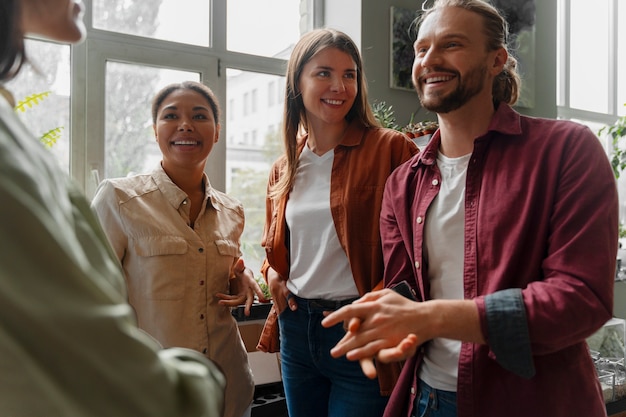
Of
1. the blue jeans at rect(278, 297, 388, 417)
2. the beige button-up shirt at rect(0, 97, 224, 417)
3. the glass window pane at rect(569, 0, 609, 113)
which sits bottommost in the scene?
the blue jeans at rect(278, 297, 388, 417)

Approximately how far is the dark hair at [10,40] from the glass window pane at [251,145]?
2629 millimetres

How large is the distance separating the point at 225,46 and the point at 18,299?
9.97ft

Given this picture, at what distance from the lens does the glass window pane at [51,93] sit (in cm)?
265

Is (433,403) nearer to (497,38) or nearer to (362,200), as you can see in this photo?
(362,200)

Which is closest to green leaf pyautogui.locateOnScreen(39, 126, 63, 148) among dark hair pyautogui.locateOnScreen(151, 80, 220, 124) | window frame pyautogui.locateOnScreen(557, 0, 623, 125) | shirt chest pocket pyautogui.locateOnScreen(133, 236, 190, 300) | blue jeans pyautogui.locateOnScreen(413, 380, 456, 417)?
dark hair pyautogui.locateOnScreen(151, 80, 220, 124)

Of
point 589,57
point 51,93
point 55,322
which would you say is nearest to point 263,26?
point 51,93

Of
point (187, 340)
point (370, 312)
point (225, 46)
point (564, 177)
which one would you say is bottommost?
point (187, 340)

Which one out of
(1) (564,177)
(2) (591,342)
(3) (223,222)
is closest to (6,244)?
(1) (564,177)

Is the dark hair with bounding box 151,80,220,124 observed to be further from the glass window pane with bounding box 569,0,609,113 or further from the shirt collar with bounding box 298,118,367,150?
the glass window pane with bounding box 569,0,609,113

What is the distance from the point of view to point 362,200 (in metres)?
1.61

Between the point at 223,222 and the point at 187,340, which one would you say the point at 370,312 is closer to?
the point at 187,340

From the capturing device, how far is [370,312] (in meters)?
1.02

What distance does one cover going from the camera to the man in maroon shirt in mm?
1004

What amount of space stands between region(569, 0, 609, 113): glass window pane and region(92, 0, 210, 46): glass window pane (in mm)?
3791
